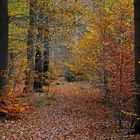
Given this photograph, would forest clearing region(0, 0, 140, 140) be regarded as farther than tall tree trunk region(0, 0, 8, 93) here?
No

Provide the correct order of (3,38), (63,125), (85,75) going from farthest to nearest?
(85,75) < (3,38) < (63,125)

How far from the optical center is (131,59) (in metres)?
14.1

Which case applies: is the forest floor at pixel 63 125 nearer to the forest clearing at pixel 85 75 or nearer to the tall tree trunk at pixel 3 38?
the forest clearing at pixel 85 75

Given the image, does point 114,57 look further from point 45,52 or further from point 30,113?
point 45,52

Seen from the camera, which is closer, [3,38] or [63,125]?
[63,125]

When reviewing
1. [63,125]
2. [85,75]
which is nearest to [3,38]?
[63,125]

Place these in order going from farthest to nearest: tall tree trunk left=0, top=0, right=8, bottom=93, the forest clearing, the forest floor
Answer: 1. tall tree trunk left=0, top=0, right=8, bottom=93
2. the forest clearing
3. the forest floor

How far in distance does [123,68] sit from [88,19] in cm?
643

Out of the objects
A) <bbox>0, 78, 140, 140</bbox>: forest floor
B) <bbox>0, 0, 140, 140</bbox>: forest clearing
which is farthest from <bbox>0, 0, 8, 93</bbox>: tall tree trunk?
<bbox>0, 78, 140, 140</bbox>: forest floor

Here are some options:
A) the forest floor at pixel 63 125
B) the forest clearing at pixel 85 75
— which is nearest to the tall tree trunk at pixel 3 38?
the forest clearing at pixel 85 75

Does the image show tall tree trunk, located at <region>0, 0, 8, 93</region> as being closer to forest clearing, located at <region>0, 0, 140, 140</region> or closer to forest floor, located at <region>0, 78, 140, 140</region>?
forest clearing, located at <region>0, 0, 140, 140</region>

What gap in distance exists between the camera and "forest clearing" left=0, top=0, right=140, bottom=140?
12.0m

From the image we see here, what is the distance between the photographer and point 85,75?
21281 mm

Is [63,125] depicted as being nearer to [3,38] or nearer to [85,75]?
[3,38]
